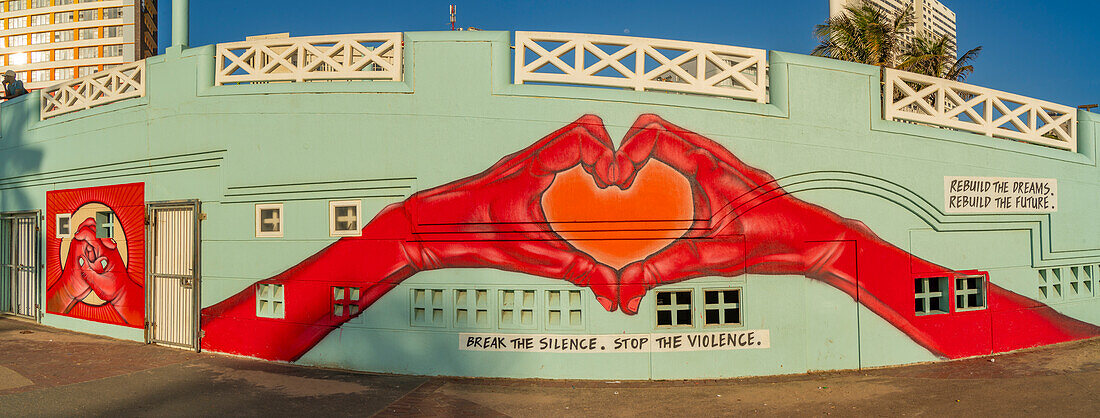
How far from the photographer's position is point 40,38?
6341 centimetres

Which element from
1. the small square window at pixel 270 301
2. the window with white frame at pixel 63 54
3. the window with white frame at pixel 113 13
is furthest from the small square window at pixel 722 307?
the window with white frame at pixel 63 54

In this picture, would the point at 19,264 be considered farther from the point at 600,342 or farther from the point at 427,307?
the point at 600,342

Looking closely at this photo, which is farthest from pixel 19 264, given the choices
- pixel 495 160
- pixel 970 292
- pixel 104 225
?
pixel 970 292

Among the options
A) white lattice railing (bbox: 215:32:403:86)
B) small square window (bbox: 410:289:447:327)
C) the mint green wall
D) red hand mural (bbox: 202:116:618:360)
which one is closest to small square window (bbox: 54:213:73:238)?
the mint green wall

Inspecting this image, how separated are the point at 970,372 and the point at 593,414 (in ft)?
17.6

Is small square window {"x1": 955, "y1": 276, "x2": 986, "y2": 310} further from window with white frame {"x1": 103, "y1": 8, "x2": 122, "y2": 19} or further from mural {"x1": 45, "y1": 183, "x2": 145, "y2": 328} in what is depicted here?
window with white frame {"x1": 103, "y1": 8, "x2": 122, "y2": 19}

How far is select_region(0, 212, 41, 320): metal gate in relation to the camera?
38.3 ft

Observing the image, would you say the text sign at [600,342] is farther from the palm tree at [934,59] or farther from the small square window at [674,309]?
the palm tree at [934,59]

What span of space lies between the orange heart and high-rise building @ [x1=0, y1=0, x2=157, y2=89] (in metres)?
69.9

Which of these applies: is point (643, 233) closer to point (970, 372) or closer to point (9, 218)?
point (970, 372)

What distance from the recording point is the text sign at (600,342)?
7.63 meters

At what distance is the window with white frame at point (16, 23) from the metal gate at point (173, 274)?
75.7m

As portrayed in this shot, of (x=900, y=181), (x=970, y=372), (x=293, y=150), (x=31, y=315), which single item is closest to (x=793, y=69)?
(x=900, y=181)

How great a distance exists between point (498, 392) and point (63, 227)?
9.18 m
